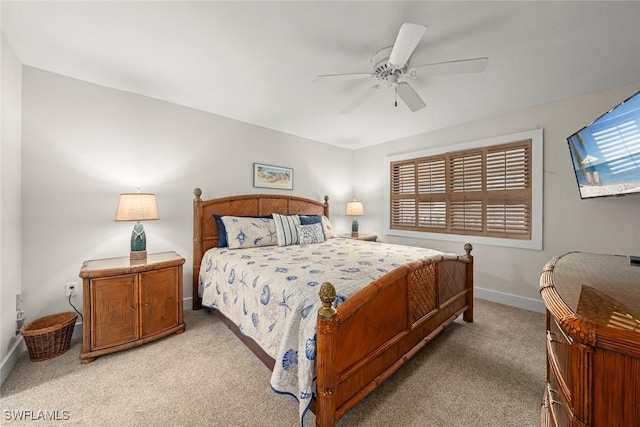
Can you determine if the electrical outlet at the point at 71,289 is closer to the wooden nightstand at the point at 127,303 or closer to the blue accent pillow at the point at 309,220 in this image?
the wooden nightstand at the point at 127,303

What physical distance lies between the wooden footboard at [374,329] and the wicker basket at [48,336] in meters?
2.28

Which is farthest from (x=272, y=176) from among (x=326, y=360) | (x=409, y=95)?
(x=326, y=360)

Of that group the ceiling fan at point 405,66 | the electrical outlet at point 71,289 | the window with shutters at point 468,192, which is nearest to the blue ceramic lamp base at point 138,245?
the electrical outlet at point 71,289

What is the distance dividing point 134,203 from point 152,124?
1055 mm

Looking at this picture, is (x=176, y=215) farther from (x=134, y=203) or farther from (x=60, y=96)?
(x=60, y=96)

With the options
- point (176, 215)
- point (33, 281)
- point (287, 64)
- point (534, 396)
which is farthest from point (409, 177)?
point (33, 281)

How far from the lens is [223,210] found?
11.1 ft

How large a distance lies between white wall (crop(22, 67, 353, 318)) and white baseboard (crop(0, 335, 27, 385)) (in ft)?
0.89

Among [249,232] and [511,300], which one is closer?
[249,232]

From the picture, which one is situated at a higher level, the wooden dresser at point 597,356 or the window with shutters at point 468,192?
the window with shutters at point 468,192

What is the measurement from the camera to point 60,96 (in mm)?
2420

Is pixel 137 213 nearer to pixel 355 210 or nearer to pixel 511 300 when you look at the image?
pixel 355 210

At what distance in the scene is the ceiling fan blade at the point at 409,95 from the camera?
86.4 inches

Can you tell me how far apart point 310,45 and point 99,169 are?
8.01ft
